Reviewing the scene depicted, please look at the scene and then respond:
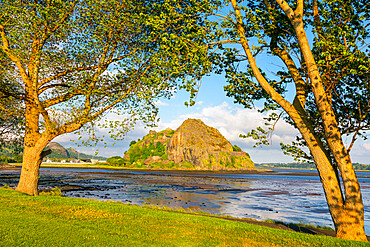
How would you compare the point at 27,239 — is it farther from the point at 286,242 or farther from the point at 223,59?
the point at 223,59

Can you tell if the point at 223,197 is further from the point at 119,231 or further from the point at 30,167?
the point at 119,231

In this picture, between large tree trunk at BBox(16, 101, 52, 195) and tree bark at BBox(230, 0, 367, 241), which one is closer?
tree bark at BBox(230, 0, 367, 241)

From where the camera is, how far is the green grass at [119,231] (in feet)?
25.1

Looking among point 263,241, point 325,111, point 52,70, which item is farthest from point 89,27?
point 263,241

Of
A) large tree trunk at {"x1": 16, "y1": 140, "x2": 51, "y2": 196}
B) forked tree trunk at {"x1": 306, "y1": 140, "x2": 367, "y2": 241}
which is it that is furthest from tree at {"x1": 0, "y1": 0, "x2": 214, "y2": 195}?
forked tree trunk at {"x1": 306, "y1": 140, "x2": 367, "y2": 241}

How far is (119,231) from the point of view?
8930mm

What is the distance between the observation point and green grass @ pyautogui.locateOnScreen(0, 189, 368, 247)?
7.64 metres

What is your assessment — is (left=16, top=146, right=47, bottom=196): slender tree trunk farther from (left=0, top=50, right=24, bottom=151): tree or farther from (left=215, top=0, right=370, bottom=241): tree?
(left=215, top=0, right=370, bottom=241): tree

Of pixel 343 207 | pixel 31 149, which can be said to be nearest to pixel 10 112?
pixel 31 149

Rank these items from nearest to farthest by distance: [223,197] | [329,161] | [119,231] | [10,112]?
1. [119,231]
2. [329,161]
3. [10,112]
4. [223,197]

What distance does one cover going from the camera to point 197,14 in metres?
12.5

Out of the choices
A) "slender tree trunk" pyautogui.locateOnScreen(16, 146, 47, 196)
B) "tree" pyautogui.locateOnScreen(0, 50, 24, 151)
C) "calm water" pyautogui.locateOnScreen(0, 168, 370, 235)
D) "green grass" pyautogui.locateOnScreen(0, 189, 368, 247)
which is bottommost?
"calm water" pyautogui.locateOnScreen(0, 168, 370, 235)

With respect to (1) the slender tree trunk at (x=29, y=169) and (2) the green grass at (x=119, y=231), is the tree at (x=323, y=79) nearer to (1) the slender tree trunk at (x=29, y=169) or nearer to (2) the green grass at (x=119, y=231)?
(2) the green grass at (x=119, y=231)

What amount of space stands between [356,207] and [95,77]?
15.9 metres
